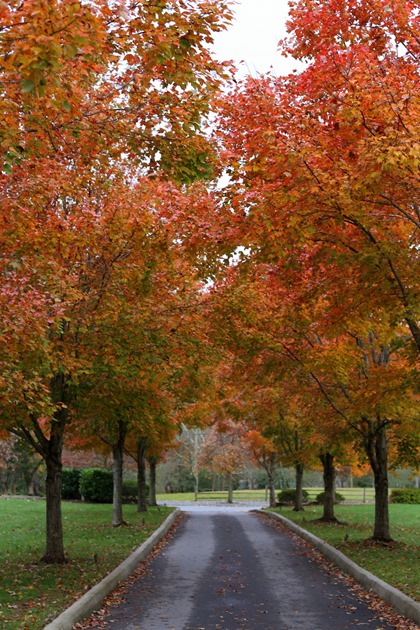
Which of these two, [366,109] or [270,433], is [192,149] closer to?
[366,109]

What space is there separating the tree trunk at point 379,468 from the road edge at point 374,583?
1449 millimetres

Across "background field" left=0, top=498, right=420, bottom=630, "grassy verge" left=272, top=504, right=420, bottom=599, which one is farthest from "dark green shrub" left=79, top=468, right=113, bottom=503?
"grassy verge" left=272, top=504, right=420, bottom=599

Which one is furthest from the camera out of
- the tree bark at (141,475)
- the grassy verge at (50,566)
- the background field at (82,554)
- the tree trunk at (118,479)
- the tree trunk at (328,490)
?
the tree bark at (141,475)

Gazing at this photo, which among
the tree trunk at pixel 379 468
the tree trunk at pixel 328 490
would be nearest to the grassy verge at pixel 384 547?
the tree trunk at pixel 379 468

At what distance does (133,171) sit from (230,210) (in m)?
4.56

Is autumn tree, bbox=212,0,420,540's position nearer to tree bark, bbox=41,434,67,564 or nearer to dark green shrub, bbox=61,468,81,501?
tree bark, bbox=41,434,67,564

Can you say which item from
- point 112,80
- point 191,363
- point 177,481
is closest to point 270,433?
point 191,363

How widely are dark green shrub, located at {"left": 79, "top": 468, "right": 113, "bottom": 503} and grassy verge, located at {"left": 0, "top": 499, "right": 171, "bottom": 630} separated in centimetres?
1102

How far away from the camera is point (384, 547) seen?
16.1 meters

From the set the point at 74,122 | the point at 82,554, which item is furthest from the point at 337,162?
the point at 82,554

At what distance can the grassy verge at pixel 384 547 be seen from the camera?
11.4 m

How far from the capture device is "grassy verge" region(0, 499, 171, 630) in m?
8.81

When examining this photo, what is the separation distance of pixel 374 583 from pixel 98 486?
2915cm

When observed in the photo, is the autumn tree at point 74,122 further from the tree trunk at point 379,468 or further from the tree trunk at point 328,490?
the tree trunk at point 328,490
